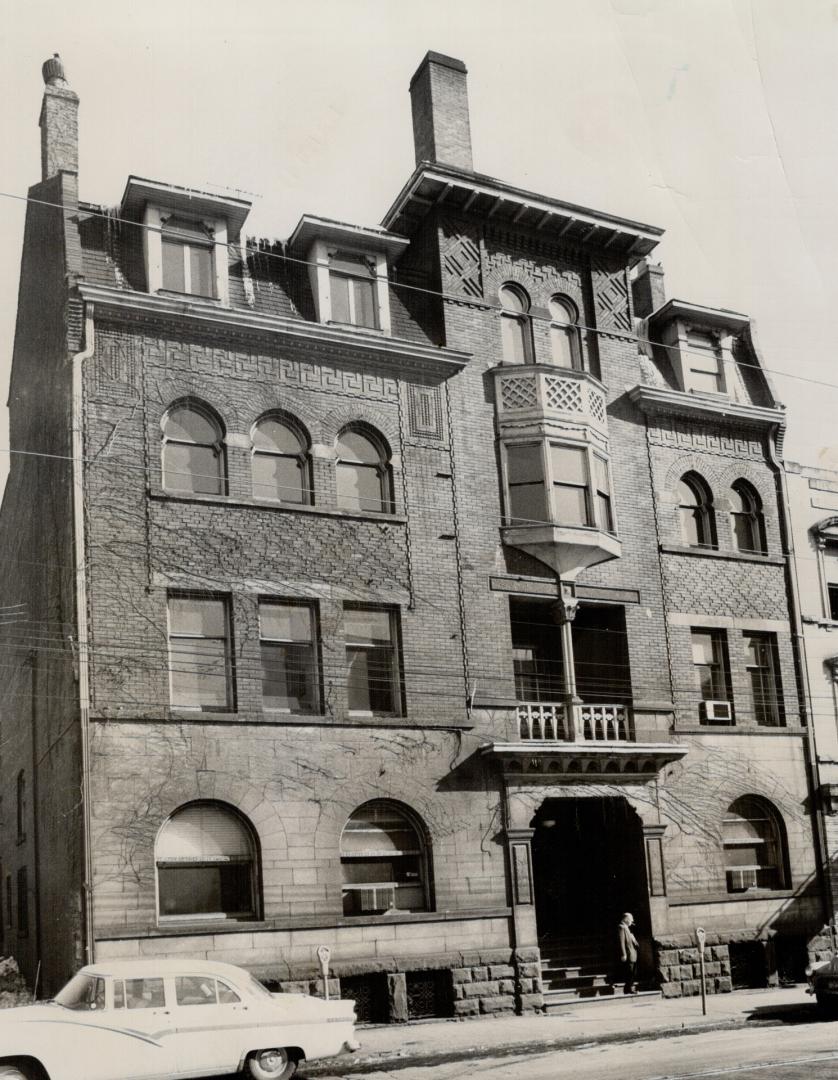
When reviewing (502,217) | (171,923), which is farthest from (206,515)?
(502,217)

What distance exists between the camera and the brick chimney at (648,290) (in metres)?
33.5

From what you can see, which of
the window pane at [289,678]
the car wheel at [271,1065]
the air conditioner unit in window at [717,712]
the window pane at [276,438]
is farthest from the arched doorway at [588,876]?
the car wheel at [271,1065]

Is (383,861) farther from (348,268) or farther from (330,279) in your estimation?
(348,268)

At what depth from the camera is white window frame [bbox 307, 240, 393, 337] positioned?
2588cm

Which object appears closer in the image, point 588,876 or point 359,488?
point 359,488

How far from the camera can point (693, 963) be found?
25734mm

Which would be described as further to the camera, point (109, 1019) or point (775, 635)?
point (775, 635)

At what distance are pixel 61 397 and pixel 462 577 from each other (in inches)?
335

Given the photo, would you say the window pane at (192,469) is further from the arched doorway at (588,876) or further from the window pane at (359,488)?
the arched doorway at (588,876)

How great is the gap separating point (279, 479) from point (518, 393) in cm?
578

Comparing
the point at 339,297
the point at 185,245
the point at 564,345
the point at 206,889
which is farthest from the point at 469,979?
the point at 185,245

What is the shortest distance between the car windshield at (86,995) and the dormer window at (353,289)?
14.8 meters

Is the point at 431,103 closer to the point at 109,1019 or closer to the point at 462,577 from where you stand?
the point at 462,577

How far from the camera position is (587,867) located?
2783cm
